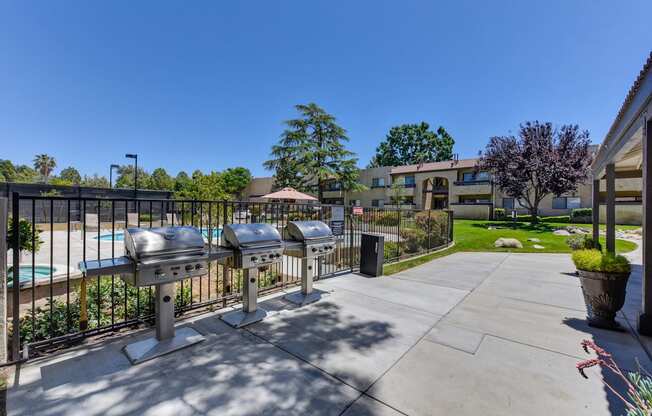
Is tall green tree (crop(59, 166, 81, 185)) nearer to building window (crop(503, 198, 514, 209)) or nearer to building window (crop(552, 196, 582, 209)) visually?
building window (crop(503, 198, 514, 209))

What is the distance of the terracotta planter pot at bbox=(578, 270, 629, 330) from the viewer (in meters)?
3.46

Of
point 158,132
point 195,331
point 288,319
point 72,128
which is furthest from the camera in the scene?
point 158,132

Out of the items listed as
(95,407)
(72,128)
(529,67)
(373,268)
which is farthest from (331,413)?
(72,128)

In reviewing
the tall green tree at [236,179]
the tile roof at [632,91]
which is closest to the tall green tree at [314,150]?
the tile roof at [632,91]

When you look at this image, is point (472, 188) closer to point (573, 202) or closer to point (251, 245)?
point (573, 202)

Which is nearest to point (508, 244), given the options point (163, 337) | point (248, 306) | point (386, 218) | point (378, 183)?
point (386, 218)

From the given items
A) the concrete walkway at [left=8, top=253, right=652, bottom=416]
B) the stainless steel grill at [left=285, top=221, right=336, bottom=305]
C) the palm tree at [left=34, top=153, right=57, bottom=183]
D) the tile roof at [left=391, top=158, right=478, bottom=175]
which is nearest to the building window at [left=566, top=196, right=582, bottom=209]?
the tile roof at [left=391, top=158, right=478, bottom=175]

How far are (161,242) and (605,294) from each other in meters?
5.35

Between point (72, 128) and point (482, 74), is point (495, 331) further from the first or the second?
point (72, 128)

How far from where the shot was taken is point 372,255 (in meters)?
6.34

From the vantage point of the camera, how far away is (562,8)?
761 cm

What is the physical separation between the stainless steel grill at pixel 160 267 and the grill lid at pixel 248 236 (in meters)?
0.35

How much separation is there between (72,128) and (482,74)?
121 ft

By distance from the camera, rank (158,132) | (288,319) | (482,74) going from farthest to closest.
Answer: (158,132)
(482,74)
(288,319)
